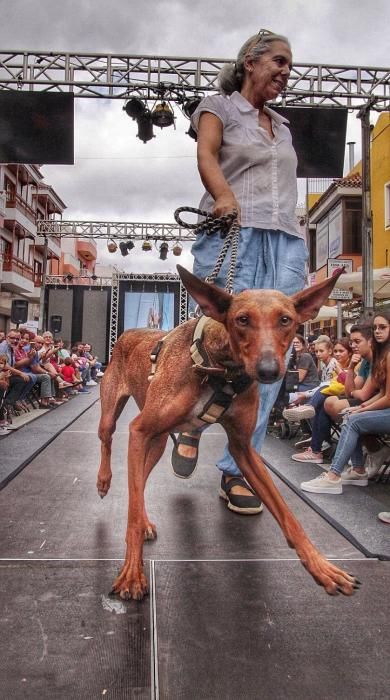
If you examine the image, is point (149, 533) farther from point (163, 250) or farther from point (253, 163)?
point (163, 250)

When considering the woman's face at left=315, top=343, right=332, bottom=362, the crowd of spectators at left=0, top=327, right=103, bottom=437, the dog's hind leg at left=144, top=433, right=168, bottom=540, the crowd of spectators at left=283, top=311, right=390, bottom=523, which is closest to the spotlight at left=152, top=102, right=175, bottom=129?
the crowd of spectators at left=0, top=327, right=103, bottom=437

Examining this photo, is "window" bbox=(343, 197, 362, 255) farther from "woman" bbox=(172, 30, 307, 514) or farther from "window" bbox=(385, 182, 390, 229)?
"woman" bbox=(172, 30, 307, 514)

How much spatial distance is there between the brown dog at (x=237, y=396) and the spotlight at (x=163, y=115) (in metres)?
9.44

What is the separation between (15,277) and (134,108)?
66.4 feet

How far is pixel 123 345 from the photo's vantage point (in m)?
3.02

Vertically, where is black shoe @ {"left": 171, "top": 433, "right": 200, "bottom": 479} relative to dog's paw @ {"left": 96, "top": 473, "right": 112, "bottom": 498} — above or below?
above

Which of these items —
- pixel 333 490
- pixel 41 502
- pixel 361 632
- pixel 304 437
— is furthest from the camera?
pixel 304 437

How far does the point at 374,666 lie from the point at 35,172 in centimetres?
3698

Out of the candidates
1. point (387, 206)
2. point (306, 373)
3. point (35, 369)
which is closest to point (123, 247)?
point (387, 206)

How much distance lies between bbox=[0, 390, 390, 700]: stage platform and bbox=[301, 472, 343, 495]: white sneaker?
525 mm

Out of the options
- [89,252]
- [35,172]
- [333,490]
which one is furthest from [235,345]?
[89,252]

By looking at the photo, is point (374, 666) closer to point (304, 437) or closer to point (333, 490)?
point (333, 490)

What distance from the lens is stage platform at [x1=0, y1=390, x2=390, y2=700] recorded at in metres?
1.36

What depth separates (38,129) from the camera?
9.58m
